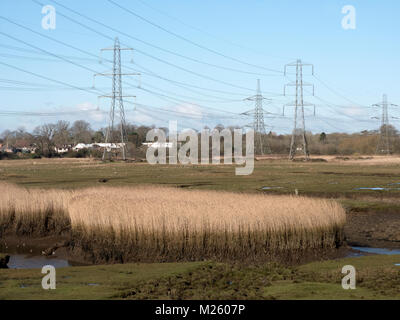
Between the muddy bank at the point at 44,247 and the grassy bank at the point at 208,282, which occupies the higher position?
the grassy bank at the point at 208,282

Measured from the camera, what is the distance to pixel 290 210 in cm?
2619

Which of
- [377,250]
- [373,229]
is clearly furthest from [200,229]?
[373,229]

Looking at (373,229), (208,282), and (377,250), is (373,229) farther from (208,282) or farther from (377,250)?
(208,282)

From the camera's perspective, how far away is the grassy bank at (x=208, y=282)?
49.9 ft

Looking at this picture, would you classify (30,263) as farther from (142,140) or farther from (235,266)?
(142,140)

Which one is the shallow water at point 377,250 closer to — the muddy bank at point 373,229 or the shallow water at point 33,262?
the muddy bank at point 373,229

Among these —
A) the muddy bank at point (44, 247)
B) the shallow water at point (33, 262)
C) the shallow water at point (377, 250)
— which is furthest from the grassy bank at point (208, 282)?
the muddy bank at point (44, 247)

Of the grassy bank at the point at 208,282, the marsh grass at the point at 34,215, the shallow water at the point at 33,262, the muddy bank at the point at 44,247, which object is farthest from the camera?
the marsh grass at the point at 34,215

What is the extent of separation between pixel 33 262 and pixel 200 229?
744 centimetres

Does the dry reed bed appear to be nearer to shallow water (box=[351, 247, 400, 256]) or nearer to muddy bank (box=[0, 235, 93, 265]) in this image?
muddy bank (box=[0, 235, 93, 265])

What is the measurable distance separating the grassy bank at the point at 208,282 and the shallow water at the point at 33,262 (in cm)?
363

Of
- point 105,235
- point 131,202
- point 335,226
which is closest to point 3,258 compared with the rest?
point 105,235

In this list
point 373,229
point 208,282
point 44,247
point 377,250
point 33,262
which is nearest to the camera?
point 208,282

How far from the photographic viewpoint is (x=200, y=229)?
24547 millimetres
